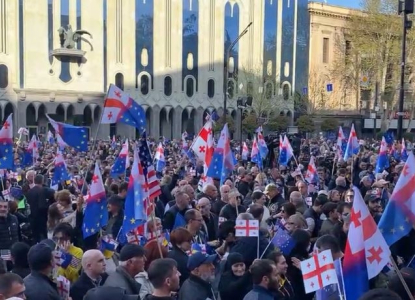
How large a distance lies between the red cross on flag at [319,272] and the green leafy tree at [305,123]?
148 ft

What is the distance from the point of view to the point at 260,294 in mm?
4680

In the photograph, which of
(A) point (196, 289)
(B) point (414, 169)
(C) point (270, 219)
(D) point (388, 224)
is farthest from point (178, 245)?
(C) point (270, 219)

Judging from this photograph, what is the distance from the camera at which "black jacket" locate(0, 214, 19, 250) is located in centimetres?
734

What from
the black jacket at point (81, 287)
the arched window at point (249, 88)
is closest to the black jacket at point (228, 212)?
the black jacket at point (81, 287)

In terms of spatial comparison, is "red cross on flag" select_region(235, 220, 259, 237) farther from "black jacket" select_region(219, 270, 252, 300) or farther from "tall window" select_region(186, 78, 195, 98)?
"tall window" select_region(186, 78, 195, 98)

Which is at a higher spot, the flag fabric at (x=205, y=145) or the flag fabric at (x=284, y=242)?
→ the flag fabric at (x=205, y=145)

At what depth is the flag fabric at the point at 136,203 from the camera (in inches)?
266

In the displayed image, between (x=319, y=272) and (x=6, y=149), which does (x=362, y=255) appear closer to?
(x=319, y=272)

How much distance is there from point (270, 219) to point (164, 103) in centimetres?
3862

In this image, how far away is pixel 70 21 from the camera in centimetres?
4219

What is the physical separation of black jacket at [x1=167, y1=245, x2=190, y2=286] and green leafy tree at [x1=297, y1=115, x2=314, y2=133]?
144ft

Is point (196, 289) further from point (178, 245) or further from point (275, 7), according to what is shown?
point (275, 7)

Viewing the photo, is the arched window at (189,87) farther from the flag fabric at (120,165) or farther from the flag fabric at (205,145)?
the flag fabric at (205,145)

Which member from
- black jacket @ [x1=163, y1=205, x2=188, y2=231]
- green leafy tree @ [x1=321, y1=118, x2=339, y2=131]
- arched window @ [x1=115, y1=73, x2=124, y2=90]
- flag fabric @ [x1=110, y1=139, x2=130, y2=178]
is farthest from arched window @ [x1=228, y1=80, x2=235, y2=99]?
black jacket @ [x1=163, y1=205, x2=188, y2=231]
